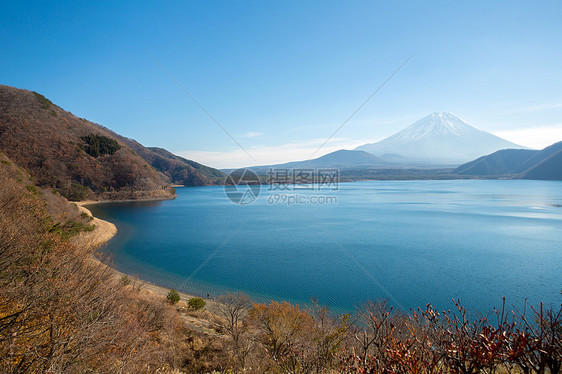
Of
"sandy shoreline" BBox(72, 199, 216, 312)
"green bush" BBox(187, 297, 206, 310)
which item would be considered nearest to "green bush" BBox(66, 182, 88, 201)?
"sandy shoreline" BBox(72, 199, 216, 312)

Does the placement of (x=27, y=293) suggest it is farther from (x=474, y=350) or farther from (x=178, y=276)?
(x=178, y=276)

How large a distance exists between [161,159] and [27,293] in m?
127

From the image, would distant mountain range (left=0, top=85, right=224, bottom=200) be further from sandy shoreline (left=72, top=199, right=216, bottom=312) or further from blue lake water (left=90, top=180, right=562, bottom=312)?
sandy shoreline (left=72, top=199, right=216, bottom=312)

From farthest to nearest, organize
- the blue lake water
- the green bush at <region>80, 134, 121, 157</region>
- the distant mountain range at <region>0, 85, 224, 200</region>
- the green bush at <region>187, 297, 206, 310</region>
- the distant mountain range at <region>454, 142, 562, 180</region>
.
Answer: the distant mountain range at <region>454, 142, 562, 180</region>, the green bush at <region>80, 134, 121, 157</region>, the distant mountain range at <region>0, 85, 224, 200</region>, the blue lake water, the green bush at <region>187, 297, 206, 310</region>

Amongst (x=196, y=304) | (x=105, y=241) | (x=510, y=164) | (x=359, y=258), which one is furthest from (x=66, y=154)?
(x=510, y=164)

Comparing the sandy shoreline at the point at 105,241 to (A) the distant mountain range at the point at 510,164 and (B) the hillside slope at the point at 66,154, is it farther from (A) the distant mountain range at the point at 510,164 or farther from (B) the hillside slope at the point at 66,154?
(A) the distant mountain range at the point at 510,164

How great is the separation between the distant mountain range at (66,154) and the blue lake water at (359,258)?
1106 inches

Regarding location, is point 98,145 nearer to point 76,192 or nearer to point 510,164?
point 76,192

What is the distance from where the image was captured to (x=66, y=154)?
183 ft

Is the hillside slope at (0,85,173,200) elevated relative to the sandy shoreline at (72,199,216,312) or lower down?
elevated

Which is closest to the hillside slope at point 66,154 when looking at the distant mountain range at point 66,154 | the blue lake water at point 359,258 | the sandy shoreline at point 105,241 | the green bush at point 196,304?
the distant mountain range at point 66,154

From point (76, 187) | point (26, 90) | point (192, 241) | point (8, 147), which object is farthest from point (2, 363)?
point (26, 90)

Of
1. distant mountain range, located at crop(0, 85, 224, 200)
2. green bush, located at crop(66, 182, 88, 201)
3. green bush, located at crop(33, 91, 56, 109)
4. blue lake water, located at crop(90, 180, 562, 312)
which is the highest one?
green bush, located at crop(33, 91, 56, 109)

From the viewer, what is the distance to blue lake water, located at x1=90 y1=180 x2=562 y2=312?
14.2m
